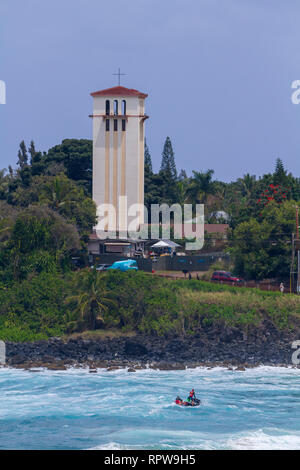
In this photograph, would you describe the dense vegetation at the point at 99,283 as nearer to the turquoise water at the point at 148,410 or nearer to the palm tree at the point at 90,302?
the palm tree at the point at 90,302

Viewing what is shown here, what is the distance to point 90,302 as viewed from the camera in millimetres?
48156

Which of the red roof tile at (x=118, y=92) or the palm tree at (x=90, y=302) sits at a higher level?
the red roof tile at (x=118, y=92)

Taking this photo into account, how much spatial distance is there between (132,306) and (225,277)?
24.1ft

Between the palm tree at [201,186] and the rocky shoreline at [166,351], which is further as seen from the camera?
the palm tree at [201,186]

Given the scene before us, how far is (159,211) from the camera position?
7569 centimetres

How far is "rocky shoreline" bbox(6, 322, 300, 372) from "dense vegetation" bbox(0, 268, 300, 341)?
35.6 inches

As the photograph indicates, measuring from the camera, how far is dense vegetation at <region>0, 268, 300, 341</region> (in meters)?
46.9

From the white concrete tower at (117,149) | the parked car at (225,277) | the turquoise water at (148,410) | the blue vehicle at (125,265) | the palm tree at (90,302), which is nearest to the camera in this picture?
the turquoise water at (148,410)

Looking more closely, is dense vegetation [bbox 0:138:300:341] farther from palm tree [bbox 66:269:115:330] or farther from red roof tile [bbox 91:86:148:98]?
red roof tile [bbox 91:86:148:98]

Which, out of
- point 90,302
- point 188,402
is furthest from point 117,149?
point 188,402

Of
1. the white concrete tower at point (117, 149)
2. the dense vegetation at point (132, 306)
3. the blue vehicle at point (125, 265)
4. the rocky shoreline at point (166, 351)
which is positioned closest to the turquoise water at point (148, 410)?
the rocky shoreline at point (166, 351)

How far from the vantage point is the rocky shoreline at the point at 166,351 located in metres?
42.8

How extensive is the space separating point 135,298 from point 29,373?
945 centimetres

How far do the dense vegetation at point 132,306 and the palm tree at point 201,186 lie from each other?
30.9m
